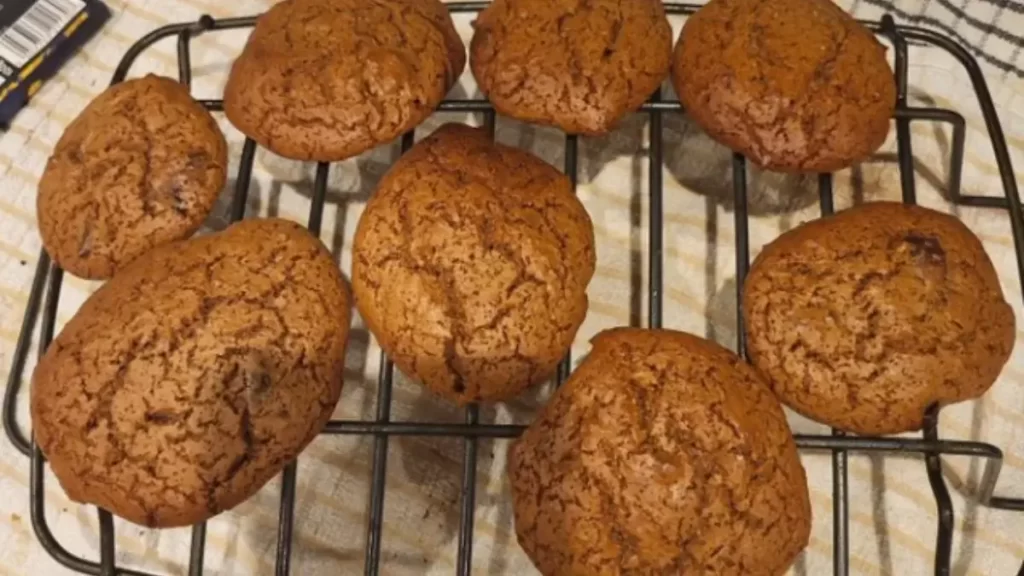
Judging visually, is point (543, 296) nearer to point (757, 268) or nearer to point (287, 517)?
point (757, 268)

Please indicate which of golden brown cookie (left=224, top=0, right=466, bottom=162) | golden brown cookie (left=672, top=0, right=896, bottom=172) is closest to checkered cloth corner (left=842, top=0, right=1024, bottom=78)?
golden brown cookie (left=672, top=0, right=896, bottom=172)

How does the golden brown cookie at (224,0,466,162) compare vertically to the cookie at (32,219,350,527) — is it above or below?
above

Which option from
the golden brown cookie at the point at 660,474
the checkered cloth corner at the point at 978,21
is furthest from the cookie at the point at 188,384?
the checkered cloth corner at the point at 978,21

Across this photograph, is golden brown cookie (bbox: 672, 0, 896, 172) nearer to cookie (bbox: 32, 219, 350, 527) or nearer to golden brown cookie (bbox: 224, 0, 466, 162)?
golden brown cookie (bbox: 224, 0, 466, 162)

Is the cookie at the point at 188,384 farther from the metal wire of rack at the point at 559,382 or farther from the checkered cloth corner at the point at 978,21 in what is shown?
the checkered cloth corner at the point at 978,21

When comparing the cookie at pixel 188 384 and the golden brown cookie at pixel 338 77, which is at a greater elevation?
the golden brown cookie at pixel 338 77
